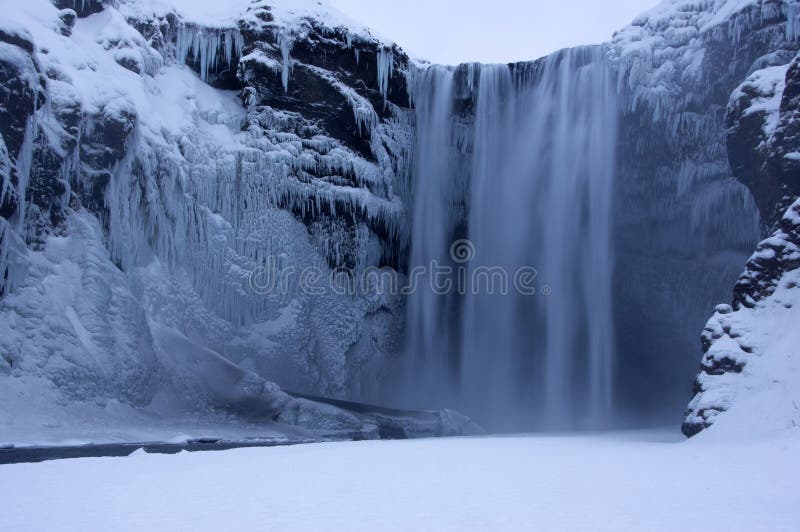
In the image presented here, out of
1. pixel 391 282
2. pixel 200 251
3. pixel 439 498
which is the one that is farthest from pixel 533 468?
pixel 391 282

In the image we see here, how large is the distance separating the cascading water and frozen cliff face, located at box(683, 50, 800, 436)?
5.60 meters

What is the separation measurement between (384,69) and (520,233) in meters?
6.61

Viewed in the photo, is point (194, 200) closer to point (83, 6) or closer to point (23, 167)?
point (23, 167)

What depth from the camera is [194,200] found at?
62.1 ft

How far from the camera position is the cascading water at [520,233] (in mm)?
22109

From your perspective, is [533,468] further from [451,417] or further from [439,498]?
[451,417]

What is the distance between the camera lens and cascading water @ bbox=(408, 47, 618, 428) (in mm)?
22109

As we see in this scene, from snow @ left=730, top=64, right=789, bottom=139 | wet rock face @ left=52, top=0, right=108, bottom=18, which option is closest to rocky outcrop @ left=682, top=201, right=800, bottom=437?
snow @ left=730, top=64, right=789, bottom=139

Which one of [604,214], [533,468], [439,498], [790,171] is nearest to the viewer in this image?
[439,498]

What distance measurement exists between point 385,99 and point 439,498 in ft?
60.0

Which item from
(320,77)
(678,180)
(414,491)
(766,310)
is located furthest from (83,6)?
(766,310)

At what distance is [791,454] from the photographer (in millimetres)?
7766

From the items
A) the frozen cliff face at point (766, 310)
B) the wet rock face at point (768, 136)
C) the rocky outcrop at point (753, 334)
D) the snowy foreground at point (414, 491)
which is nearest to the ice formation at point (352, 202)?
the wet rock face at point (768, 136)

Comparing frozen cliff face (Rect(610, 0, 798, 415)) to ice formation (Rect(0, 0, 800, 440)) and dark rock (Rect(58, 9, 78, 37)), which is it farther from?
dark rock (Rect(58, 9, 78, 37))
